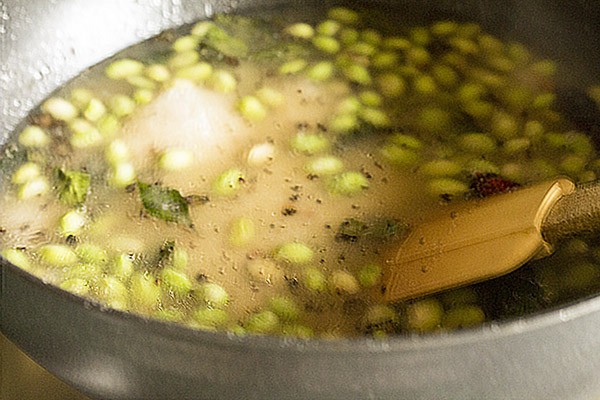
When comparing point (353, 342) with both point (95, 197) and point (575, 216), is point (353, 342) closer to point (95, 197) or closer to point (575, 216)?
point (575, 216)

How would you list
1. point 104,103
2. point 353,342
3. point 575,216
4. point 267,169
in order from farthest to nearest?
point 104,103
point 267,169
point 575,216
point 353,342

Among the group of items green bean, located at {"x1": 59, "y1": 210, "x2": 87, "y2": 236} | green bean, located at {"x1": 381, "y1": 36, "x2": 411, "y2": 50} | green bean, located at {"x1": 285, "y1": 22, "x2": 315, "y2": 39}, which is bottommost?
green bean, located at {"x1": 381, "y1": 36, "x2": 411, "y2": 50}

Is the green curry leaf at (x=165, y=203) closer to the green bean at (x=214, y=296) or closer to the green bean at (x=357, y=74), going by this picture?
the green bean at (x=214, y=296)

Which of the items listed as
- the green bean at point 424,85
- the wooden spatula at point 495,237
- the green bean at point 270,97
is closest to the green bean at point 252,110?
the green bean at point 270,97

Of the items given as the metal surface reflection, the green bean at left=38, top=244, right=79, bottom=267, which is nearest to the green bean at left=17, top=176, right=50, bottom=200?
Result: the green bean at left=38, top=244, right=79, bottom=267

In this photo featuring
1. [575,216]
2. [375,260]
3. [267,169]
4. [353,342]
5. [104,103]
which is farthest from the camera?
[104,103]

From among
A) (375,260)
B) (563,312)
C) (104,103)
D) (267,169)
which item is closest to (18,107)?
(104,103)

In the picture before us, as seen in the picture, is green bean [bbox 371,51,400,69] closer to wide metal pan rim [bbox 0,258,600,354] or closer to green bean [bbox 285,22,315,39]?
green bean [bbox 285,22,315,39]
